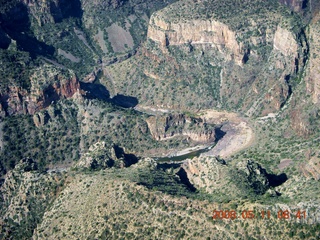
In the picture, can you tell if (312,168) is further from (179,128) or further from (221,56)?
(221,56)

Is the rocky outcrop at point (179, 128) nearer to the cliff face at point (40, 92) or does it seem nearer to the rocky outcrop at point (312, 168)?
the cliff face at point (40, 92)

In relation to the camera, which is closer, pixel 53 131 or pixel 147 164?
pixel 147 164

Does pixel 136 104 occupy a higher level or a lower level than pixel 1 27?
lower

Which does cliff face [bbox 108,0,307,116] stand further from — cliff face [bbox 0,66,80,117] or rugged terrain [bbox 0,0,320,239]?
cliff face [bbox 0,66,80,117]

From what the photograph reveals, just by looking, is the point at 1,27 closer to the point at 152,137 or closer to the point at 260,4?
the point at 152,137

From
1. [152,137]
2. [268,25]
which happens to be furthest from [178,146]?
[268,25]

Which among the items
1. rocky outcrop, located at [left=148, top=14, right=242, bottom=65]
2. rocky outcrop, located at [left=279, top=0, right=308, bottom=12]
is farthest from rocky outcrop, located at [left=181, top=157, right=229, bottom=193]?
rocky outcrop, located at [left=279, top=0, right=308, bottom=12]
